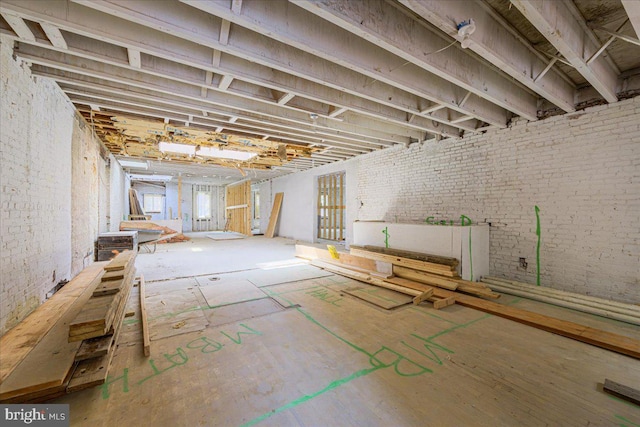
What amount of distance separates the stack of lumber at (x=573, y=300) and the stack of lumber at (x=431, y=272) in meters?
0.47

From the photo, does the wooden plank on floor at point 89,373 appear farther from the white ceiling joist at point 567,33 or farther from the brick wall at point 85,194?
the white ceiling joist at point 567,33

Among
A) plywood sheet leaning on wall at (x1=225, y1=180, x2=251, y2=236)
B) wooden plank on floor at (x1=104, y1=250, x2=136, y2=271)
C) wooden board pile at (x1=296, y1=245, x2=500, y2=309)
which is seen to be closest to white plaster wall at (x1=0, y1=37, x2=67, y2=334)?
wooden plank on floor at (x1=104, y1=250, x2=136, y2=271)

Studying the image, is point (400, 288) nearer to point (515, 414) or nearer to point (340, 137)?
point (515, 414)

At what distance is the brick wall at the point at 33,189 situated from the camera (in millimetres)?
2457

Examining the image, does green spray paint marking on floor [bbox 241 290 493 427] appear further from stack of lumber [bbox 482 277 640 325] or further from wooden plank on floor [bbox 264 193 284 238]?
wooden plank on floor [bbox 264 193 284 238]

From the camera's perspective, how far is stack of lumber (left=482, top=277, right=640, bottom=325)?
314 centimetres

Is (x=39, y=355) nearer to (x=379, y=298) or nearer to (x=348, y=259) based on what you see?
(x=379, y=298)

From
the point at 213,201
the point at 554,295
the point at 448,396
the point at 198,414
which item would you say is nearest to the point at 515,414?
the point at 448,396

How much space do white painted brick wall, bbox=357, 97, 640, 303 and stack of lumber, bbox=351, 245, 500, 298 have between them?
1070mm

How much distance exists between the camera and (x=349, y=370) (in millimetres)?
2121

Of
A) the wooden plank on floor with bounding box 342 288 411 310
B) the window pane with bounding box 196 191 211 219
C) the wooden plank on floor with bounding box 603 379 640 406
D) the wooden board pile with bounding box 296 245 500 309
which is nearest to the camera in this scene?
the wooden plank on floor with bounding box 603 379 640 406

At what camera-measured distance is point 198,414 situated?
1.65 meters

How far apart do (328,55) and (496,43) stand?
1.70 m

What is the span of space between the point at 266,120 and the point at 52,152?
3.04 metres
